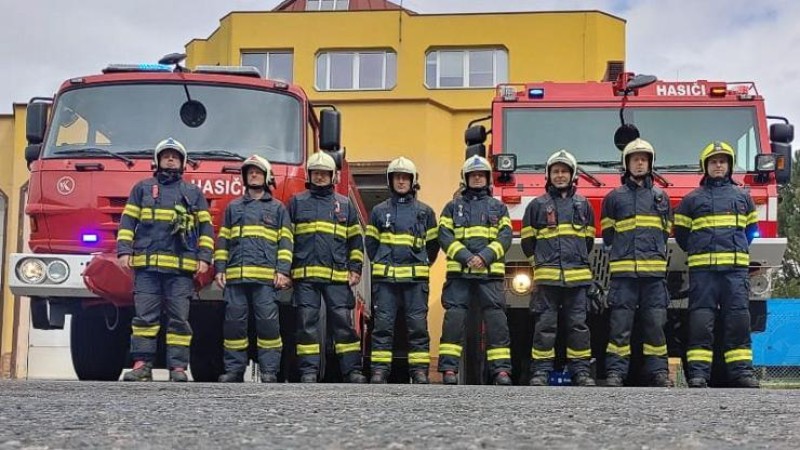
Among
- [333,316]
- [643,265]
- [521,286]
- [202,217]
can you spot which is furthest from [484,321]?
[202,217]

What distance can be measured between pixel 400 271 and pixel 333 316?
0.62 meters

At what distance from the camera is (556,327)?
24.0 ft

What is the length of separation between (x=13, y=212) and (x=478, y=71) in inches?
391

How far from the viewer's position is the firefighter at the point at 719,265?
23.1ft

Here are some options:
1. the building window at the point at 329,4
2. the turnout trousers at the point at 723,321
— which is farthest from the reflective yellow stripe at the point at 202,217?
the building window at the point at 329,4

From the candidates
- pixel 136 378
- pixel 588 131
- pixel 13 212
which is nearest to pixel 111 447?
pixel 136 378

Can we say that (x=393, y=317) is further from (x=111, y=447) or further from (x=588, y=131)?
(x=111, y=447)

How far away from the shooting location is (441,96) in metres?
20.7

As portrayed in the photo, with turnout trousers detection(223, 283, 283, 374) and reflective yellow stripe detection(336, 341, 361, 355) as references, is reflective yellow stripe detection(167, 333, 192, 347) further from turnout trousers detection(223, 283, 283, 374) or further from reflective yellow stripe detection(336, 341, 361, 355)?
reflective yellow stripe detection(336, 341, 361, 355)

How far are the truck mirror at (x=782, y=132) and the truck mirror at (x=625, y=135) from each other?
1.12 m

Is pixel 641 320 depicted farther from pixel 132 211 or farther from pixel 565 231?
pixel 132 211

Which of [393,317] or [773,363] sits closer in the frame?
[393,317]

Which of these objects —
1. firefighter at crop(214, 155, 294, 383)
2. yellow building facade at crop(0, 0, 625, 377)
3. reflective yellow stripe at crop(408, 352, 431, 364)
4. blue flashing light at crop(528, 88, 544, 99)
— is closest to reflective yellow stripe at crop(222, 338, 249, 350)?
firefighter at crop(214, 155, 294, 383)

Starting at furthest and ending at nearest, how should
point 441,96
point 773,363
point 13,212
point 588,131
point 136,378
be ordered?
point 441,96 → point 13,212 → point 773,363 → point 588,131 → point 136,378
